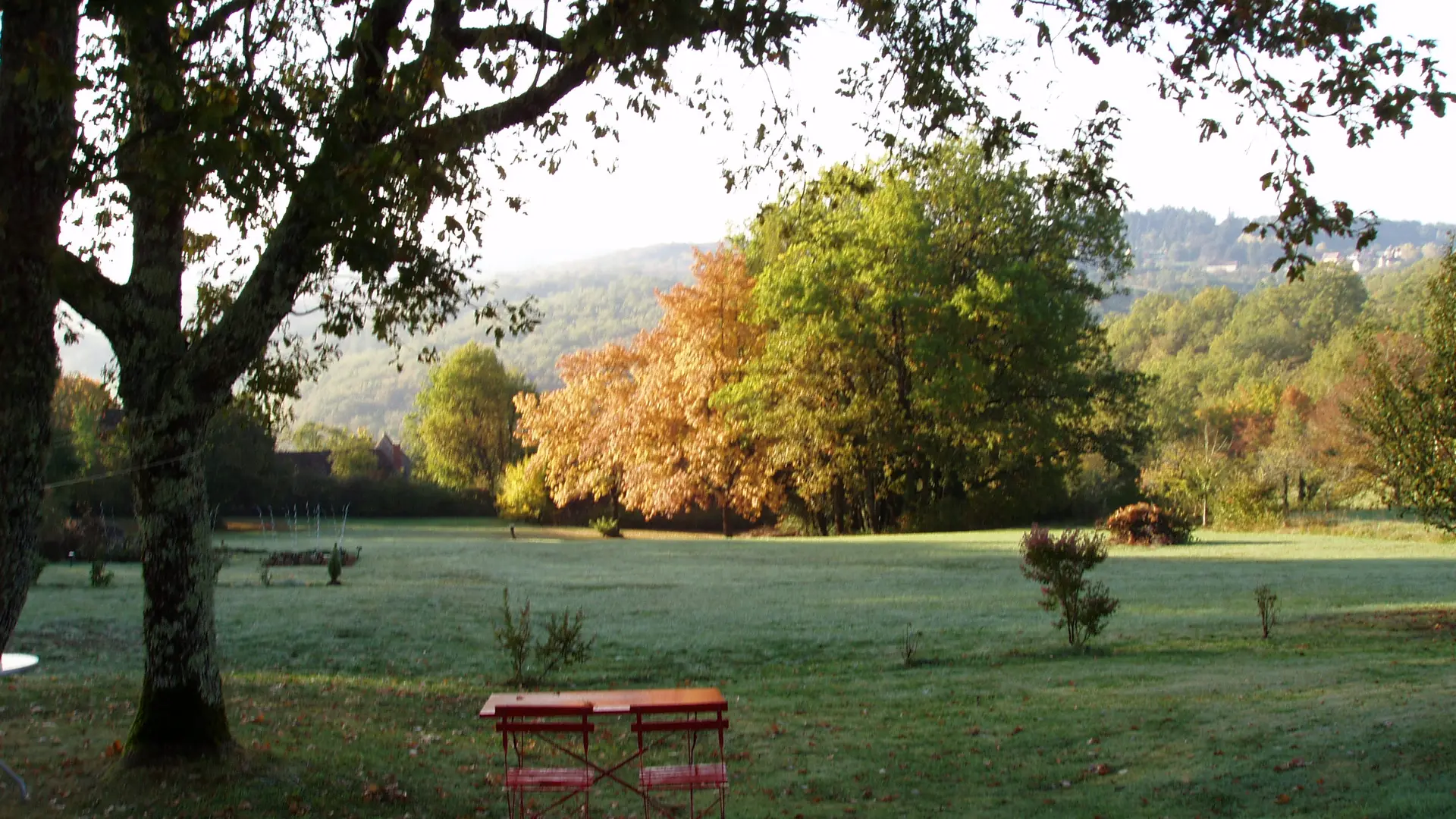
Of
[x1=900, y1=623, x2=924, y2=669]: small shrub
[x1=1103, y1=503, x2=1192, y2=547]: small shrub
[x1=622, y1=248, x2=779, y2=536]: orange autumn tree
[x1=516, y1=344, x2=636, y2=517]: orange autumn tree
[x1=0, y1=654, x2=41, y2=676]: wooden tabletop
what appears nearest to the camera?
[x1=0, y1=654, x2=41, y2=676]: wooden tabletop

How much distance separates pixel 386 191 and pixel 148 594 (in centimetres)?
287

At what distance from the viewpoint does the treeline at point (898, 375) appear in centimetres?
4119

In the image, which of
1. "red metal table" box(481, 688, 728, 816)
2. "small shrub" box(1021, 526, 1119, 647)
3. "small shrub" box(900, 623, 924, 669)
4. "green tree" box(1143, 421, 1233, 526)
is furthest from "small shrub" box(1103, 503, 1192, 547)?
"red metal table" box(481, 688, 728, 816)

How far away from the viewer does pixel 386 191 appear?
7.20 metres

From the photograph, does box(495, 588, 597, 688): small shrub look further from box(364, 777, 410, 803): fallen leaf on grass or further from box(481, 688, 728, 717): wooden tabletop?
box(481, 688, 728, 717): wooden tabletop

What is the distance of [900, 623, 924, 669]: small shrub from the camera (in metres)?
13.5

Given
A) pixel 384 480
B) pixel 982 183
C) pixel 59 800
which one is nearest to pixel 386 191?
pixel 59 800

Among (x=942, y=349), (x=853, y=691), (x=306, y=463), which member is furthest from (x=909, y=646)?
(x=306, y=463)

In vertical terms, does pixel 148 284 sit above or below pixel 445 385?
below

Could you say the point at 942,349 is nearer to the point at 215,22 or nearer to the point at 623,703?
the point at 215,22

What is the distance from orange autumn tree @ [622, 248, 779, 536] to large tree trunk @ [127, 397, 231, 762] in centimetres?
3696

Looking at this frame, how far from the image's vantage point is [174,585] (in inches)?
290

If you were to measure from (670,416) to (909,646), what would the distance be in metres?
33.5

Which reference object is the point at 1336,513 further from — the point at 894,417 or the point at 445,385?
the point at 445,385
